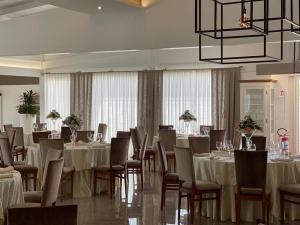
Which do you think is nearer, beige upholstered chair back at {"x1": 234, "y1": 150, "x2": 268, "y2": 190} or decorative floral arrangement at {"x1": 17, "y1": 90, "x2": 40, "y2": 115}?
beige upholstered chair back at {"x1": 234, "y1": 150, "x2": 268, "y2": 190}

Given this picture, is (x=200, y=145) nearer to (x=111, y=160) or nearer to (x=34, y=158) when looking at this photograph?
(x=111, y=160)

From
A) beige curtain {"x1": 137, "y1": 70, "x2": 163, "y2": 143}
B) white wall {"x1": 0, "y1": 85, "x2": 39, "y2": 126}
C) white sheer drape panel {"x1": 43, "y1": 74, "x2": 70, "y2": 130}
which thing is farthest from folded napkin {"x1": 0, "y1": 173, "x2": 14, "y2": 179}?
white wall {"x1": 0, "y1": 85, "x2": 39, "y2": 126}

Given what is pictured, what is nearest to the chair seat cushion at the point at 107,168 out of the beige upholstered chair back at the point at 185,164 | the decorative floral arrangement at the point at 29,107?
the beige upholstered chair back at the point at 185,164

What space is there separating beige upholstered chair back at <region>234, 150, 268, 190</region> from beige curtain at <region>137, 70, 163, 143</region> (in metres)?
7.87

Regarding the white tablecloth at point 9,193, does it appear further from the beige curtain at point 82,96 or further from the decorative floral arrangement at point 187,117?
the beige curtain at point 82,96

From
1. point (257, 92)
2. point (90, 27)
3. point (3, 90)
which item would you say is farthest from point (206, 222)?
point (3, 90)

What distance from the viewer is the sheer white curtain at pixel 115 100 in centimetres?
1485

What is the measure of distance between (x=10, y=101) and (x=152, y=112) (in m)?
7.26

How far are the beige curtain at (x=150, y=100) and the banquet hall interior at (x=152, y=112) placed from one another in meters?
0.03

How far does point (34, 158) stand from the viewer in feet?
28.5

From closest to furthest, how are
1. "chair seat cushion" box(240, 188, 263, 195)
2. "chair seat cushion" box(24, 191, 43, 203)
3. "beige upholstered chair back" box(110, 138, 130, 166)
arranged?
"chair seat cushion" box(24, 191, 43, 203)
"chair seat cushion" box(240, 188, 263, 195)
"beige upholstered chair back" box(110, 138, 130, 166)

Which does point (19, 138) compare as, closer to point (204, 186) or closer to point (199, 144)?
point (199, 144)

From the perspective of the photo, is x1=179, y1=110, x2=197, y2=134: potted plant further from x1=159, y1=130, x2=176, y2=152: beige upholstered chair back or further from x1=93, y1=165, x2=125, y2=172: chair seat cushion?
x1=93, y1=165, x2=125, y2=172: chair seat cushion

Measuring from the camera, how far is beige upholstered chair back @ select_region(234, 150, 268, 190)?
632 cm
